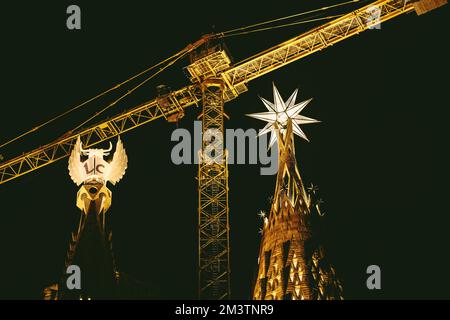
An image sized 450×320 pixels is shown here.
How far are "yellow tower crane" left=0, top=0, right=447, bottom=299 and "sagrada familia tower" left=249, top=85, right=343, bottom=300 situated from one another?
23.9ft

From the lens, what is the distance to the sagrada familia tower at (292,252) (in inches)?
1736

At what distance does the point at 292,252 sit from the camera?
44.8m

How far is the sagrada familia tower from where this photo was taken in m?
44.1

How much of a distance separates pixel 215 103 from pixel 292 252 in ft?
57.9

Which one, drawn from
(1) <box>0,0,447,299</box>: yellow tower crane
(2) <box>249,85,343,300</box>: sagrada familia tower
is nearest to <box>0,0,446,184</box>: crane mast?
(1) <box>0,0,447,299</box>: yellow tower crane

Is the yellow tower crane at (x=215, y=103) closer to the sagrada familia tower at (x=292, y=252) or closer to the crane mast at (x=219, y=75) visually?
the crane mast at (x=219, y=75)

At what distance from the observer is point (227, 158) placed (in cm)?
5681

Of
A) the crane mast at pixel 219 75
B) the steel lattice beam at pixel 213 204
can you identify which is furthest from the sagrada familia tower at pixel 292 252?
the crane mast at pixel 219 75

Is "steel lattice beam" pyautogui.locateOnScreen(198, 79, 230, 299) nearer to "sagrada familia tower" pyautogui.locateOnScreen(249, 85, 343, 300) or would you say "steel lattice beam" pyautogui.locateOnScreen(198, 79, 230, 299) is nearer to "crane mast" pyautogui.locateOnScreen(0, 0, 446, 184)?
"crane mast" pyautogui.locateOnScreen(0, 0, 446, 184)

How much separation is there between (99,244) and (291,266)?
10.2 metres

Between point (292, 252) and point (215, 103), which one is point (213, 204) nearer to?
point (215, 103)

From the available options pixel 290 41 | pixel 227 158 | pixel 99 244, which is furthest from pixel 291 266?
pixel 290 41

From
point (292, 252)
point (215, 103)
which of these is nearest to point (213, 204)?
point (215, 103)
